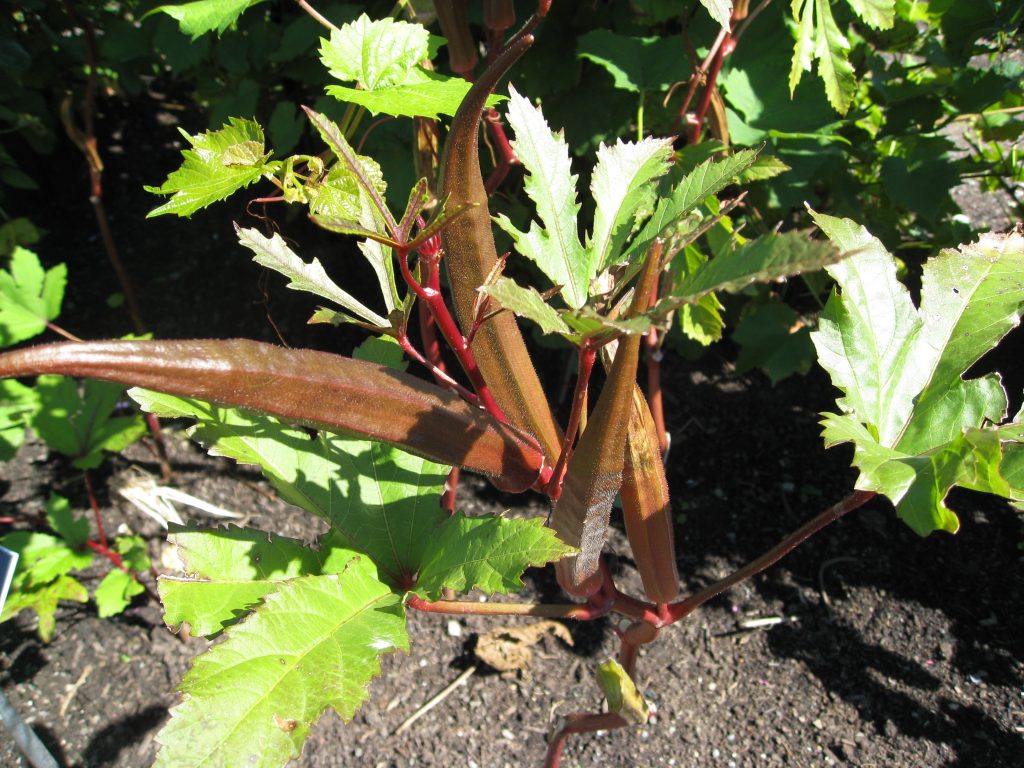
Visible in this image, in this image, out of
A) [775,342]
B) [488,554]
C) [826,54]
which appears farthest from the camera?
[775,342]

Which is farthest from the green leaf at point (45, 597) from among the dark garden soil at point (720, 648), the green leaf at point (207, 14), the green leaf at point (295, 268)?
the green leaf at point (295, 268)

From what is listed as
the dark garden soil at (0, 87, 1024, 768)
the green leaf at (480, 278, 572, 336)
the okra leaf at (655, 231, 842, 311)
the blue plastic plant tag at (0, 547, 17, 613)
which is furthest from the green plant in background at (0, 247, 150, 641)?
the okra leaf at (655, 231, 842, 311)

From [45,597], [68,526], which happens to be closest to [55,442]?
[68,526]

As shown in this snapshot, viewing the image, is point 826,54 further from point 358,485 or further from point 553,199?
point 358,485

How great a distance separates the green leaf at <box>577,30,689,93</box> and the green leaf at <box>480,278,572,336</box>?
118 cm

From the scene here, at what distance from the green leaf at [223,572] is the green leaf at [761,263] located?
54 centimetres

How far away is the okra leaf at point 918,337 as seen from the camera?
833 mm

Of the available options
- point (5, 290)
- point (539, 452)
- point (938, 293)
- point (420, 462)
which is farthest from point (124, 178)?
point (938, 293)

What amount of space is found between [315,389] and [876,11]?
1.19m

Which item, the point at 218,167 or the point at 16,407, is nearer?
the point at 218,167

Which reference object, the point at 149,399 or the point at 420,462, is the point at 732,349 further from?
the point at 149,399

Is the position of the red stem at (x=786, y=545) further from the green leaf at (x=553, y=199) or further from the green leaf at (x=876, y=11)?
the green leaf at (x=876, y=11)

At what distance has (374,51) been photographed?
887mm

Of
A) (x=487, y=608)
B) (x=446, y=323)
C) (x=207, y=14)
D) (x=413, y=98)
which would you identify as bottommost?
(x=487, y=608)
